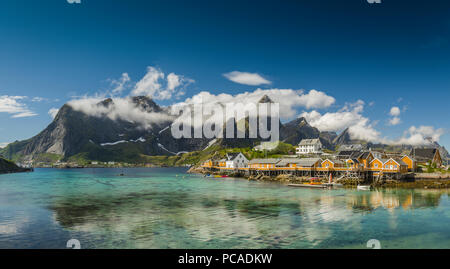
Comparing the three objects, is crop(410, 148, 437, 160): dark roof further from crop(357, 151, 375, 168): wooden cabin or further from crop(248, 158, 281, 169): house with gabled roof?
crop(248, 158, 281, 169): house with gabled roof

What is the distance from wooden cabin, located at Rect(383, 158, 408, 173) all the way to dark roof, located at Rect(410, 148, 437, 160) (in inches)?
814

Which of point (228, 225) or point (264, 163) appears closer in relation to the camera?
point (228, 225)

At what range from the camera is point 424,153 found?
103 metres

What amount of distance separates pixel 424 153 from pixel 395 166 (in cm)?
3213

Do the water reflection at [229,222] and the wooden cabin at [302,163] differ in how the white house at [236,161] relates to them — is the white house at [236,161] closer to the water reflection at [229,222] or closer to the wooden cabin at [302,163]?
the wooden cabin at [302,163]

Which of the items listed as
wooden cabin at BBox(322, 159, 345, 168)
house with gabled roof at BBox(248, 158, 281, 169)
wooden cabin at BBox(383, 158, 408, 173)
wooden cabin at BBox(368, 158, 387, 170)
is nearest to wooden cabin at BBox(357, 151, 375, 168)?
wooden cabin at BBox(368, 158, 387, 170)

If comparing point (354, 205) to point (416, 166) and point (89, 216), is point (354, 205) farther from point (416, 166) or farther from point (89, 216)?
point (416, 166)

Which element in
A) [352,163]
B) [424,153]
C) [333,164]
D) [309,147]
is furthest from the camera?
[309,147]

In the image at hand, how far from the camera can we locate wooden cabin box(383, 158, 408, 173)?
80625 mm

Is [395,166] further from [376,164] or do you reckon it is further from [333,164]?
[333,164]

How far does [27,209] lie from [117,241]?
2631 cm

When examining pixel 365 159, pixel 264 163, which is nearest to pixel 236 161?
pixel 264 163
